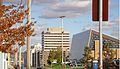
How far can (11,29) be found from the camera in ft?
55.1

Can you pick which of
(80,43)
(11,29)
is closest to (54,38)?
(80,43)

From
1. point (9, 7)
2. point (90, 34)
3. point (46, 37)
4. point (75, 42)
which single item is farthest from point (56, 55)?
point (9, 7)

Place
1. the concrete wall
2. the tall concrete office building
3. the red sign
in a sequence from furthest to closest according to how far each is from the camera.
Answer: the concrete wall
the tall concrete office building
the red sign

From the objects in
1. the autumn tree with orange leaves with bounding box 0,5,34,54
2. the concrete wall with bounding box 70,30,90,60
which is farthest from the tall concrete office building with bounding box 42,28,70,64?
the autumn tree with orange leaves with bounding box 0,5,34,54

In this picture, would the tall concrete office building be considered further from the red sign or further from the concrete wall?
the red sign

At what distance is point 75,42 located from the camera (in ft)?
649

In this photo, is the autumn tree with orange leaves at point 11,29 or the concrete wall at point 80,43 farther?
the concrete wall at point 80,43

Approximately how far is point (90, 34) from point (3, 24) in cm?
15975

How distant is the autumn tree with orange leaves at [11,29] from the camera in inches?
655

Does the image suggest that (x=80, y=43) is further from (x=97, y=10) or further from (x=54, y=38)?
Result: (x=97, y=10)

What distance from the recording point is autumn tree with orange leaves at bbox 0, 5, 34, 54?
655 inches

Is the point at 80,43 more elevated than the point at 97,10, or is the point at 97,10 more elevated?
the point at 97,10

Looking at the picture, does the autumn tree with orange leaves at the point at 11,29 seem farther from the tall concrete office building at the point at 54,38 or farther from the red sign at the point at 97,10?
the tall concrete office building at the point at 54,38

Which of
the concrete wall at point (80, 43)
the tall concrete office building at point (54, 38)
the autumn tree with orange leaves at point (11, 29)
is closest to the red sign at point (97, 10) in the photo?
the autumn tree with orange leaves at point (11, 29)
